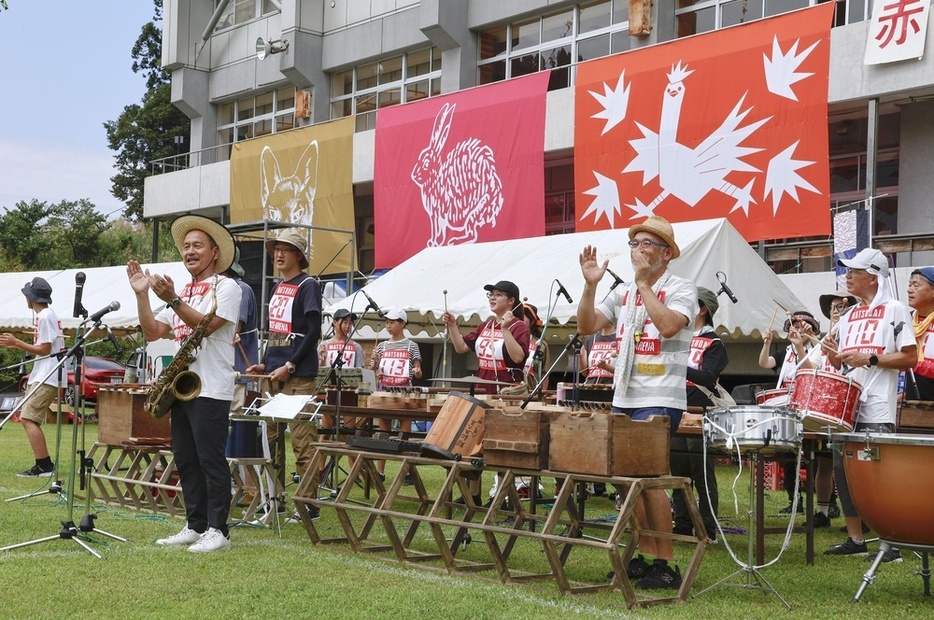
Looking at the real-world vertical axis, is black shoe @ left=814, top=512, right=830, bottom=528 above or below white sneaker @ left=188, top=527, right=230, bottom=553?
below

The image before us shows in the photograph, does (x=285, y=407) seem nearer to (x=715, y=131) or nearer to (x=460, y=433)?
(x=460, y=433)

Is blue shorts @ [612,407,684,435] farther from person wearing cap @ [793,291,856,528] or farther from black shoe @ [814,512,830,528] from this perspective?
black shoe @ [814,512,830,528]

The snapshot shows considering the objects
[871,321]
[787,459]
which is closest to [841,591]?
[787,459]

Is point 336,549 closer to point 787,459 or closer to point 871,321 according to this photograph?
point 787,459

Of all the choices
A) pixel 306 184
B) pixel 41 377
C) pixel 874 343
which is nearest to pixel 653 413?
pixel 874 343

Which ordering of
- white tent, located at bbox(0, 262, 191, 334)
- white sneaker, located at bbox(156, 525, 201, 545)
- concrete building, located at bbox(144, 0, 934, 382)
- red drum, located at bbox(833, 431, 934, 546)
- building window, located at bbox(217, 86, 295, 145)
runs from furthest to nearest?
building window, located at bbox(217, 86, 295, 145), white tent, located at bbox(0, 262, 191, 334), concrete building, located at bbox(144, 0, 934, 382), white sneaker, located at bbox(156, 525, 201, 545), red drum, located at bbox(833, 431, 934, 546)

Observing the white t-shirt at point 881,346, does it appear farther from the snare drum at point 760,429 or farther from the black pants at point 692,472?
the snare drum at point 760,429

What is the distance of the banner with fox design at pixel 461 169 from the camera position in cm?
2142

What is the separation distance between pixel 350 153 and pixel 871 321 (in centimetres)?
1996

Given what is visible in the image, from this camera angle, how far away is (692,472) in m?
8.16

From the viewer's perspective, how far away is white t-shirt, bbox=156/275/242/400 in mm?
7023

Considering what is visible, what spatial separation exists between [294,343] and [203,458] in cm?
209

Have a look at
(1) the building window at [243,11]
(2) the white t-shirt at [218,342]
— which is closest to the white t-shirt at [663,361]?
(2) the white t-shirt at [218,342]

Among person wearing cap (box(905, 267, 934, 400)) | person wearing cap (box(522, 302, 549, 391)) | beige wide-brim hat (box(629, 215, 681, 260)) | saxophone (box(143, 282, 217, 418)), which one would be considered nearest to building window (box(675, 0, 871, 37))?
person wearing cap (box(522, 302, 549, 391))
